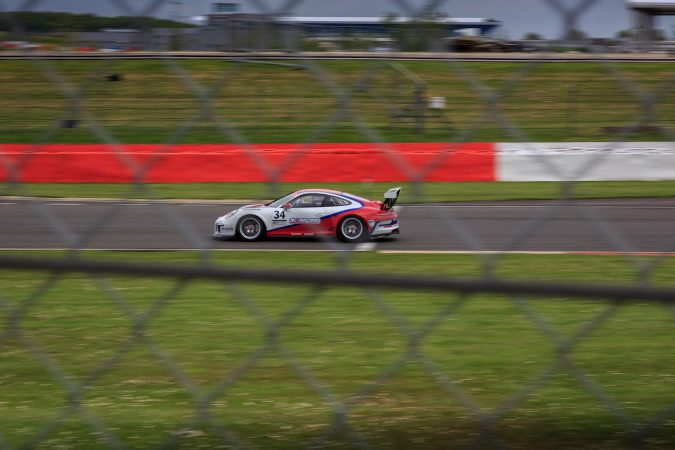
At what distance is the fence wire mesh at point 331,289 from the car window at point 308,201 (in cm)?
472

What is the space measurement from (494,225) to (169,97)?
7.42 meters

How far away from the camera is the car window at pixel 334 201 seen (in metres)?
8.51

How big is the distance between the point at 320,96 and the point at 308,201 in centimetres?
731

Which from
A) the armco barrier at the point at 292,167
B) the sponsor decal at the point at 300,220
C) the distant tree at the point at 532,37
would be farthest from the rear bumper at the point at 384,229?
the distant tree at the point at 532,37

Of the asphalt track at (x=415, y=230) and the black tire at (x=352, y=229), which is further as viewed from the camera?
the asphalt track at (x=415, y=230)

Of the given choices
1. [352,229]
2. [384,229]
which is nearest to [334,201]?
[384,229]

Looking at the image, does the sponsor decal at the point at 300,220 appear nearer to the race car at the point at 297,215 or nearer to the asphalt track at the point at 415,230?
the race car at the point at 297,215

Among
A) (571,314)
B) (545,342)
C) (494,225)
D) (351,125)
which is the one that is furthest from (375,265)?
(351,125)

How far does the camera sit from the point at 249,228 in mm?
9078

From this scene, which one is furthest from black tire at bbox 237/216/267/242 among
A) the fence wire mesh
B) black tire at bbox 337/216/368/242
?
the fence wire mesh

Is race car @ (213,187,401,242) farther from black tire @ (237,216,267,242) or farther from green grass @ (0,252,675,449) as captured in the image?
green grass @ (0,252,675,449)

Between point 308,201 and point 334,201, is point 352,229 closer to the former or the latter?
point 334,201

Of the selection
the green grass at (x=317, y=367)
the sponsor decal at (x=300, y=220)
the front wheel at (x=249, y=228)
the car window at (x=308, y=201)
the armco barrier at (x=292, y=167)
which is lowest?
the green grass at (x=317, y=367)

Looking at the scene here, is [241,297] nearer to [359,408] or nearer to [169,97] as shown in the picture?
[169,97]
